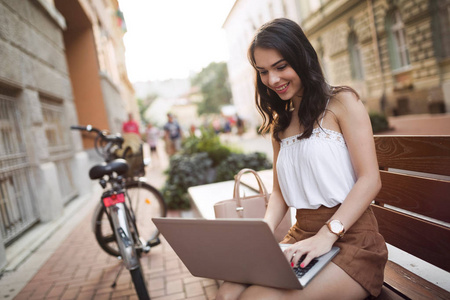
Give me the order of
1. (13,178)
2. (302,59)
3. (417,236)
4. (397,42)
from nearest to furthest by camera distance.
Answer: (302,59) < (417,236) < (13,178) < (397,42)

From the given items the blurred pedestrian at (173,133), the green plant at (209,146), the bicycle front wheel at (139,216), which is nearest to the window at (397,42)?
the blurred pedestrian at (173,133)

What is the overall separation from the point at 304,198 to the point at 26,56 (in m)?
5.40

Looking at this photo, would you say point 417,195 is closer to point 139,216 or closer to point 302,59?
point 302,59

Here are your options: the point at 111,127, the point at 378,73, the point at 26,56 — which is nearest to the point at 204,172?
the point at 26,56

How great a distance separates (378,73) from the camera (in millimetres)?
18469

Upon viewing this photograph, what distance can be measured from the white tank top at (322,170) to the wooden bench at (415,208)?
36cm

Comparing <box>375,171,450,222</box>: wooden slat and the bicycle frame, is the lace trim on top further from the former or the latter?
the bicycle frame

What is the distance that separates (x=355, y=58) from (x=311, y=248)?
2083cm

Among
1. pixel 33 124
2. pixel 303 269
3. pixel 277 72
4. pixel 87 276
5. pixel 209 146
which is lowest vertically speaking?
pixel 87 276

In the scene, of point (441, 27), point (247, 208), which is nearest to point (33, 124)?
point (247, 208)

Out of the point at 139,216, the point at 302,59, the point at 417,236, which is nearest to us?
the point at 302,59

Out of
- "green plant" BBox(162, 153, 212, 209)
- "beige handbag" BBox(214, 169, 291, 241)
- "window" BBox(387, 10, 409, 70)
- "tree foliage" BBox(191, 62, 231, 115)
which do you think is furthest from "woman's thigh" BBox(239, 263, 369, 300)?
"tree foliage" BBox(191, 62, 231, 115)

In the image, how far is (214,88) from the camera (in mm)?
61688

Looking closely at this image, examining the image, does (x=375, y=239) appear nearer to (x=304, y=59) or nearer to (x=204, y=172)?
(x=304, y=59)
